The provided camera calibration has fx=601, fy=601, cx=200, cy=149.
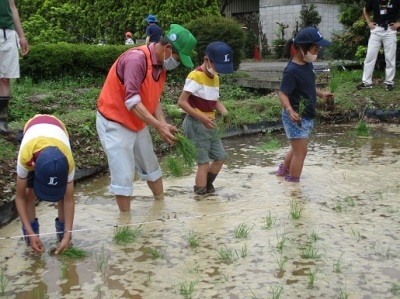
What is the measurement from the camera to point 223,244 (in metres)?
4.07

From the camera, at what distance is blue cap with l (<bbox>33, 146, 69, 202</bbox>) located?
3.44 meters

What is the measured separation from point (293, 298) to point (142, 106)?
1.82 meters

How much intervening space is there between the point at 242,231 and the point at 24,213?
4.83ft

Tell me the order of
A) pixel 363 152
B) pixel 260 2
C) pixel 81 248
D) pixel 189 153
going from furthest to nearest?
pixel 260 2
pixel 363 152
pixel 189 153
pixel 81 248

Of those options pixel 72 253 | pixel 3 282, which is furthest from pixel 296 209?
pixel 3 282

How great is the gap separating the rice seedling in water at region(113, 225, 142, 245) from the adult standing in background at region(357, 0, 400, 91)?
681 centimetres

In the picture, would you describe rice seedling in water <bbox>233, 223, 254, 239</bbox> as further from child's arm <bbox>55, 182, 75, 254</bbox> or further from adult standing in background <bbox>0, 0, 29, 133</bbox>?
adult standing in background <bbox>0, 0, 29, 133</bbox>

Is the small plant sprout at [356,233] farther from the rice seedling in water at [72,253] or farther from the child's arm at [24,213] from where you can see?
the child's arm at [24,213]

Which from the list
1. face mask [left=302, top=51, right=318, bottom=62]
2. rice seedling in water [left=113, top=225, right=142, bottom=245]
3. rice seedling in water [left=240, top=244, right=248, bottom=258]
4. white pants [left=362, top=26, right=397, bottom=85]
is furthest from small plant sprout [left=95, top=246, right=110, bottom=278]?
white pants [left=362, top=26, right=397, bottom=85]

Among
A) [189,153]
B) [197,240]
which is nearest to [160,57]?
[189,153]

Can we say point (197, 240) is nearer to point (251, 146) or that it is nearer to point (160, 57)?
point (160, 57)

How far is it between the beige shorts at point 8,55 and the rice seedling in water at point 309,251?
3.57m

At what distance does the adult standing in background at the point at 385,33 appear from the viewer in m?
9.83

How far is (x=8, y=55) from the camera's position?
19.6 ft
